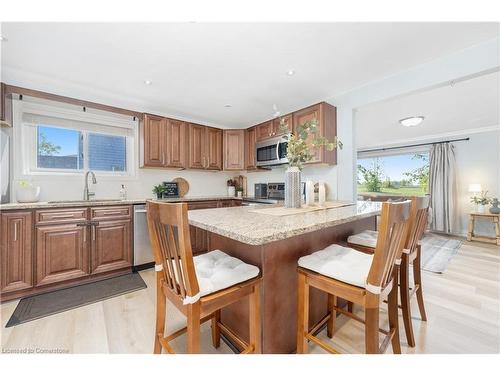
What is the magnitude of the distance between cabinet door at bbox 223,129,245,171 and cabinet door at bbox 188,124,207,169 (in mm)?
456

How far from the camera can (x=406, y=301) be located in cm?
147

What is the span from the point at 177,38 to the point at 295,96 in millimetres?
1669

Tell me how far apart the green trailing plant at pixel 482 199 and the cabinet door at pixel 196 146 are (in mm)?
5412

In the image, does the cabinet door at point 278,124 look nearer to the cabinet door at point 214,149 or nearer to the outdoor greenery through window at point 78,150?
the cabinet door at point 214,149

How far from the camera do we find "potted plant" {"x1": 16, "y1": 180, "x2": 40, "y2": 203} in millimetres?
2334

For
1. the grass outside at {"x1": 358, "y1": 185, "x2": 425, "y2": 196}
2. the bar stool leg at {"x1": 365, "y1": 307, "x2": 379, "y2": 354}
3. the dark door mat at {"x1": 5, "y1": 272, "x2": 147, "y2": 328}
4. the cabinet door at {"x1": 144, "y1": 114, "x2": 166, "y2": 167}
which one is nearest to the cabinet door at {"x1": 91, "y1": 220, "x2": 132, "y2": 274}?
the dark door mat at {"x1": 5, "y1": 272, "x2": 147, "y2": 328}

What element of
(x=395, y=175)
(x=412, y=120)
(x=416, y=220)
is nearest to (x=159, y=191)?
(x=416, y=220)

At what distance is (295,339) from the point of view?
1.37 m

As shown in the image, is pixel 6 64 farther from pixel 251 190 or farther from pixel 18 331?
pixel 251 190

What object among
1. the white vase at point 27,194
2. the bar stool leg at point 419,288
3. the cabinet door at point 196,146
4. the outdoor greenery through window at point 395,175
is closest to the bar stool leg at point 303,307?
the bar stool leg at point 419,288

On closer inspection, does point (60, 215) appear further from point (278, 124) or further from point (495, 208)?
point (495, 208)

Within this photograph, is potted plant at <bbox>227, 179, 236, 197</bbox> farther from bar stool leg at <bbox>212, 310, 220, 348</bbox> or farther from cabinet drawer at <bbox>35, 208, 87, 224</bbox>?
bar stool leg at <bbox>212, 310, 220, 348</bbox>

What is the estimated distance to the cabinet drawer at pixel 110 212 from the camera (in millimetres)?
2449
